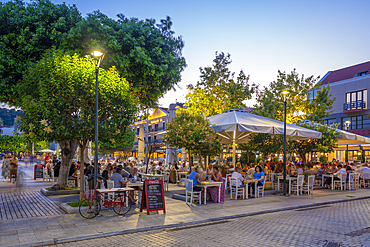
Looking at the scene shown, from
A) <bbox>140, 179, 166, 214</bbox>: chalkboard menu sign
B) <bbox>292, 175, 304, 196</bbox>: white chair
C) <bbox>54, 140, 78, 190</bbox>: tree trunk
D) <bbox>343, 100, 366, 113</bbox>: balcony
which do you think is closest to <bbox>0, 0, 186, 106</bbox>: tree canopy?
<bbox>54, 140, 78, 190</bbox>: tree trunk

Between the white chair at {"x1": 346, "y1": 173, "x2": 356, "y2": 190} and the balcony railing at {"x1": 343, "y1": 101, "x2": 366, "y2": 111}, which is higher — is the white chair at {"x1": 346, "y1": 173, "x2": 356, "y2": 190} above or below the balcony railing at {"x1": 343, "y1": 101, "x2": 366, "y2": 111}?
below

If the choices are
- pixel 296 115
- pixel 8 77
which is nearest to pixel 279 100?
pixel 296 115

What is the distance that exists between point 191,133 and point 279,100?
17756 mm

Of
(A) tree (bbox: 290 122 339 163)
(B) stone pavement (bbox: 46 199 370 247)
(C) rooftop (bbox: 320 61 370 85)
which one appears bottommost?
(B) stone pavement (bbox: 46 199 370 247)

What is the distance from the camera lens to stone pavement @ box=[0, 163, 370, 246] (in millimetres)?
6383

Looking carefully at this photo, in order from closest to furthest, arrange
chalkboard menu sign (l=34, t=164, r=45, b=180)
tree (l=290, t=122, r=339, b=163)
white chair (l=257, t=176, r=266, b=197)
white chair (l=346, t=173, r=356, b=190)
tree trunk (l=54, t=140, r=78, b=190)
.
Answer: white chair (l=257, t=176, r=266, b=197) → tree trunk (l=54, t=140, r=78, b=190) → white chair (l=346, t=173, r=356, b=190) → tree (l=290, t=122, r=339, b=163) → chalkboard menu sign (l=34, t=164, r=45, b=180)

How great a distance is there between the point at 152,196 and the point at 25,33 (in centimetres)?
901

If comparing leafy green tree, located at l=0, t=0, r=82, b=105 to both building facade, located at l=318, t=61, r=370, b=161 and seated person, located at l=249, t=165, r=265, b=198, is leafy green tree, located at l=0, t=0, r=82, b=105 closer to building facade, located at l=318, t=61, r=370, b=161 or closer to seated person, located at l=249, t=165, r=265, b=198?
seated person, located at l=249, t=165, r=265, b=198

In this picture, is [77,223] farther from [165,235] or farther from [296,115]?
[296,115]

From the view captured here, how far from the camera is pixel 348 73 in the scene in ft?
131

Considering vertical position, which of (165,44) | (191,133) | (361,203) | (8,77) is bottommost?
(361,203)

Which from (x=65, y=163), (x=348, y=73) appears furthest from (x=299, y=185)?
(x=348, y=73)

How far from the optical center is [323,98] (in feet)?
87.9

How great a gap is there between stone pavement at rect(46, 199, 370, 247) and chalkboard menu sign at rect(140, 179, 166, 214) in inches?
61.8
